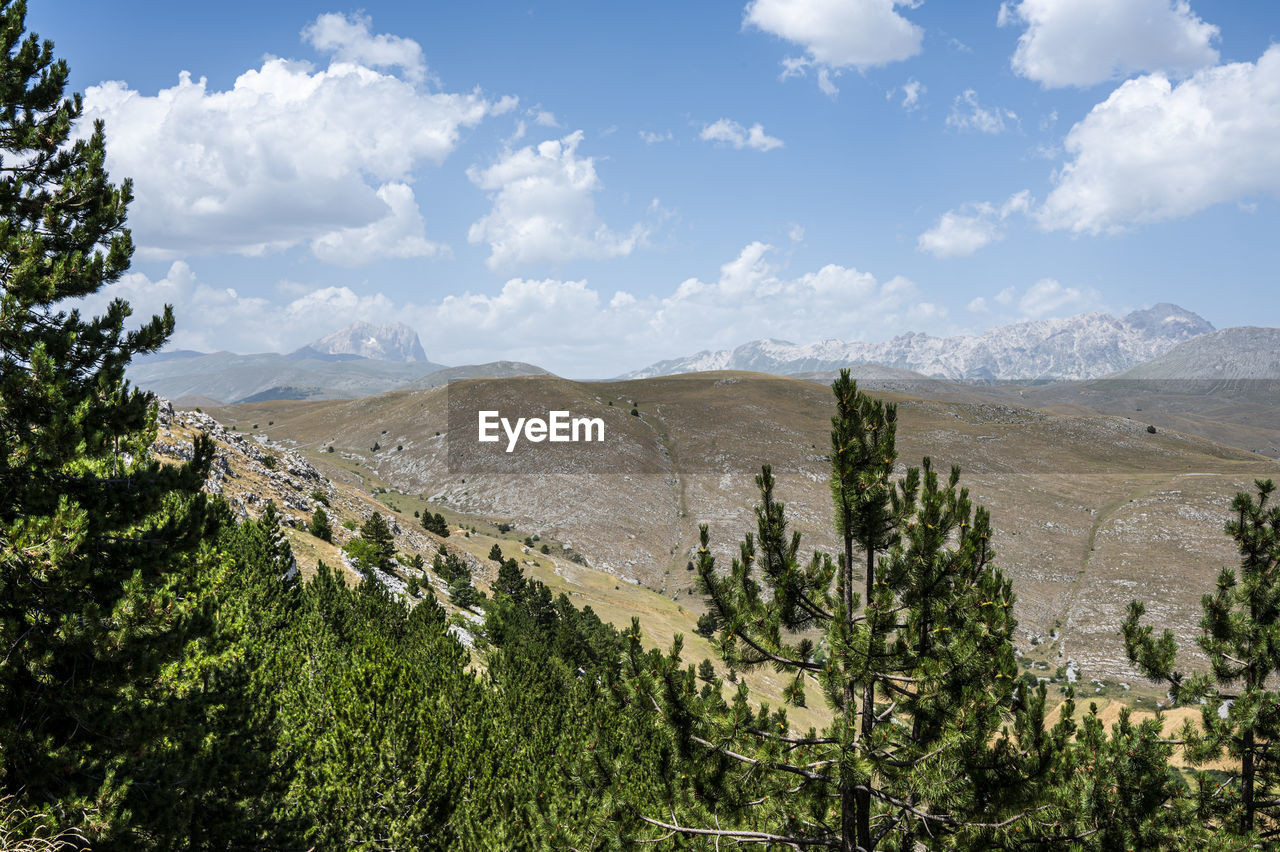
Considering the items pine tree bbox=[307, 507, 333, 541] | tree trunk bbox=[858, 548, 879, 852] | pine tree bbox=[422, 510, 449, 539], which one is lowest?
pine tree bbox=[422, 510, 449, 539]

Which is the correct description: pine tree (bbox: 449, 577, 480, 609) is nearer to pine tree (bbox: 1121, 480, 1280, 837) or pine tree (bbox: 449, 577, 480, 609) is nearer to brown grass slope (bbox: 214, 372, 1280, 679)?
pine tree (bbox: 1121, 480, 1280, 837)

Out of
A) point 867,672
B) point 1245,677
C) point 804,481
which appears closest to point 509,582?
point 1245,677

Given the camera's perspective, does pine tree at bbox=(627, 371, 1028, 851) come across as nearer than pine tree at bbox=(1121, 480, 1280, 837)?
Yes

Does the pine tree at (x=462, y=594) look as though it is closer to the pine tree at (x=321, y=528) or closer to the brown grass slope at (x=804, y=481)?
the pine tree at (x=321, y=528)

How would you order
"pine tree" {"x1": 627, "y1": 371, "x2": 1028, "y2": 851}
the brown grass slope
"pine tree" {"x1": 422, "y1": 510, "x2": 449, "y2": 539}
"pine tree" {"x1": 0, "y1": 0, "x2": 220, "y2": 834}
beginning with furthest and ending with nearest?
"pine tree" {"x1": 422, "y1": 510, "x2": 449, "y2": 539}
the brown grass slope
"pine tree" {"x1": 0, "y1": 0, "x2": 220, "y2": 834}
"pine tree" {"x1": 627, "y1": 371, "x2": 1028, "y2": 851}

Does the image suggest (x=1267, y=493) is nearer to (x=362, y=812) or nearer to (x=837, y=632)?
(x=837, y=632)

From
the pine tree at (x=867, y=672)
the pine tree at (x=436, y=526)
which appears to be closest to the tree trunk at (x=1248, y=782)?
the pine tree at (x=867, y=672)

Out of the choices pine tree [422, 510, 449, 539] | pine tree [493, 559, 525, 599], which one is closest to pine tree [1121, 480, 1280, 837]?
pine tree [493, 559, 525, 599]
